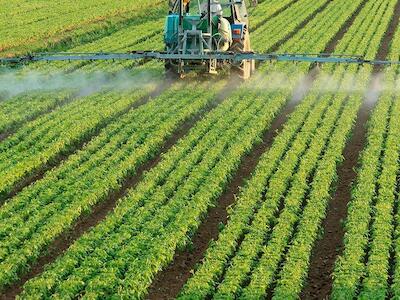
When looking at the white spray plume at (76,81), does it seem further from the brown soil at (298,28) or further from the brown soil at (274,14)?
the brown soil at (274,14)

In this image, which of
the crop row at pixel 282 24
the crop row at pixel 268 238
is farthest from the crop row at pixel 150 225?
the crop row at pixel 282 24

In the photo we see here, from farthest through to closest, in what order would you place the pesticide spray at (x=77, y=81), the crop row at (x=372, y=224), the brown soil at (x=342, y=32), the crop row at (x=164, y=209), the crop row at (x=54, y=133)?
1. the brown soil at (x=342, y=32)
2. the pesticide spray at (x=77, y=81)
3. the crop row at (x=54, y=133)
4. the crop row at (x=164, y=209)
5. the crop row at (x=372, y=224)

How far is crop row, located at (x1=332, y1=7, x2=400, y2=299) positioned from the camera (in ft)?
34.0

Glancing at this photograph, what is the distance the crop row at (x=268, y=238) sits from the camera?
34.0ft

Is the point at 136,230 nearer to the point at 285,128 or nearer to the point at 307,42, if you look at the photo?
the point at 285,128

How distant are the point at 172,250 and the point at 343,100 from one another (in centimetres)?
1126

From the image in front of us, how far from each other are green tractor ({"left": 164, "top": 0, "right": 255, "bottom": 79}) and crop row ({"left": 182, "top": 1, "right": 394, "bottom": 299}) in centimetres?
685

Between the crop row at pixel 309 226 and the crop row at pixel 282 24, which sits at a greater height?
the crop row at pixel 309 226

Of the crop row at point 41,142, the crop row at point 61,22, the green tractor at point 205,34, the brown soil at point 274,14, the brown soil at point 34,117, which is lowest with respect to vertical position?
the brown soil at point 274,14

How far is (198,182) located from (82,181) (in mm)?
2452

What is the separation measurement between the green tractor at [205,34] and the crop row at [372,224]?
20.2 feet

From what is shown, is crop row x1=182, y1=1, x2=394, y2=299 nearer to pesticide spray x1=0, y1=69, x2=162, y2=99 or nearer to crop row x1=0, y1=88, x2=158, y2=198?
crop row x1=0, y1=88, x2=158, y2=198

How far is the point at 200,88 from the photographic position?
22.5 metres

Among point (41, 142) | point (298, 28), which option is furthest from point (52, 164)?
point (298, 28)
